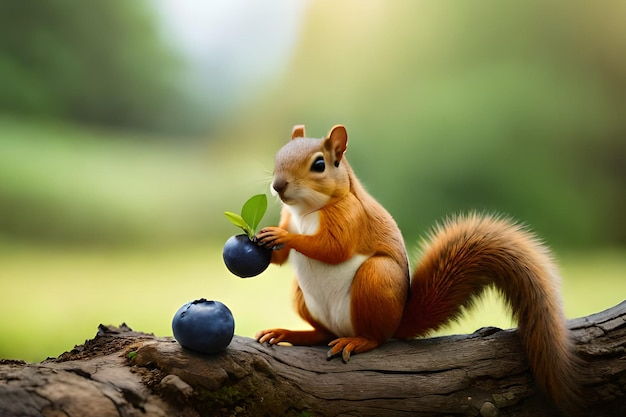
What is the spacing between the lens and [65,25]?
8.66 feet

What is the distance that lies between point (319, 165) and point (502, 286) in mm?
738

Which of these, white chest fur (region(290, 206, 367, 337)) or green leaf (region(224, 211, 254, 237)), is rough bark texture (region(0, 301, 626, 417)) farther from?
green leaf (region(224, 211, 254, 237))

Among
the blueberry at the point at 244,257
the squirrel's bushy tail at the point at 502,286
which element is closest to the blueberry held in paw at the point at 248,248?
the blueberry at the point at 244,257

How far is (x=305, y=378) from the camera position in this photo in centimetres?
175

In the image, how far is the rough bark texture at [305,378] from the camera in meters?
1.50

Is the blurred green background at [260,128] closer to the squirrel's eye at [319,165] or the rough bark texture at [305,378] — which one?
the rough bark texture at [305,378]

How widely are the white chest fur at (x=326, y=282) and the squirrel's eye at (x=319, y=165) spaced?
0.14 meters

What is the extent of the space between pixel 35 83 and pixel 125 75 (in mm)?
392

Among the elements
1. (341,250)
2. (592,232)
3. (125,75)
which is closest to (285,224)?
(341,250)

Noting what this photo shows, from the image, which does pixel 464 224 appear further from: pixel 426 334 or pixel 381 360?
pixel 381 360

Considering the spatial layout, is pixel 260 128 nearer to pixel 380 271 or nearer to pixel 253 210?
pixel 253 210

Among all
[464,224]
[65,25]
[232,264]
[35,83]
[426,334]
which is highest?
[65,25]

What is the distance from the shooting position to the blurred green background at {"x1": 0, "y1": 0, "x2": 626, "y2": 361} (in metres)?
2.55

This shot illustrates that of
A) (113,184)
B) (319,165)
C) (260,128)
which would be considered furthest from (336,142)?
(113,184)
